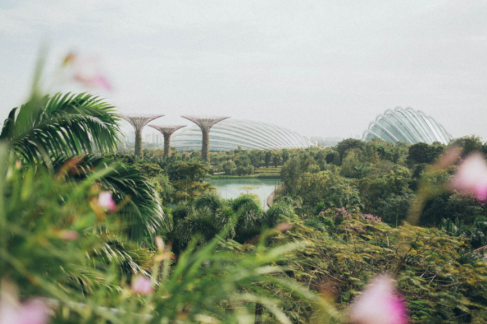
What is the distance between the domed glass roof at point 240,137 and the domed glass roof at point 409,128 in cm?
2107

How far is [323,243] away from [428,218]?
12.7m

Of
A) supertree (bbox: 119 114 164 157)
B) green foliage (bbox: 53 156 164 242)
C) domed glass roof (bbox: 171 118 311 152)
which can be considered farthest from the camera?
domed glass roof (bbox: 171 118 311 152)

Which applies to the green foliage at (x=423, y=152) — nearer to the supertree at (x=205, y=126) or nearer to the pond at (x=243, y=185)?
the pond at (x=243, y=185)

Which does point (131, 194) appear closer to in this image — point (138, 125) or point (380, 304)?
point (380, 304)

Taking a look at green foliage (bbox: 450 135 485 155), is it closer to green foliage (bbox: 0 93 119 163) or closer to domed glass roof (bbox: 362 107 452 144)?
green foliage (bbox: 0 93 119 163)

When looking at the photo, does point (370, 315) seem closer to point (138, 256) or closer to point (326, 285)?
point (326, 285)

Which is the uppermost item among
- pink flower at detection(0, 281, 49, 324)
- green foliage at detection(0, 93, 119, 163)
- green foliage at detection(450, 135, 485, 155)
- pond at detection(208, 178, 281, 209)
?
green foliage at detection(450, 135, 485, 155)

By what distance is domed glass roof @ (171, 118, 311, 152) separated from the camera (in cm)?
7081

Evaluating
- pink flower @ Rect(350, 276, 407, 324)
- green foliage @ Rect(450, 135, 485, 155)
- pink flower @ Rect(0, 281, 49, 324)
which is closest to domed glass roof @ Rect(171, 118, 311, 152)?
green foliage @ Rect(450, 135, 485, 155)

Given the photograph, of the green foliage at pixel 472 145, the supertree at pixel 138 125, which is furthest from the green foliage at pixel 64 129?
the supertree at pixel 138 125

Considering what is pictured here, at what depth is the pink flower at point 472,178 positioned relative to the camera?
1417 cm

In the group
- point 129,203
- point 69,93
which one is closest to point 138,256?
point 129,203

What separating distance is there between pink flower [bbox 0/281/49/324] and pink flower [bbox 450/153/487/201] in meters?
16.9

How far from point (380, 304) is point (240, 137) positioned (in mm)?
68666
